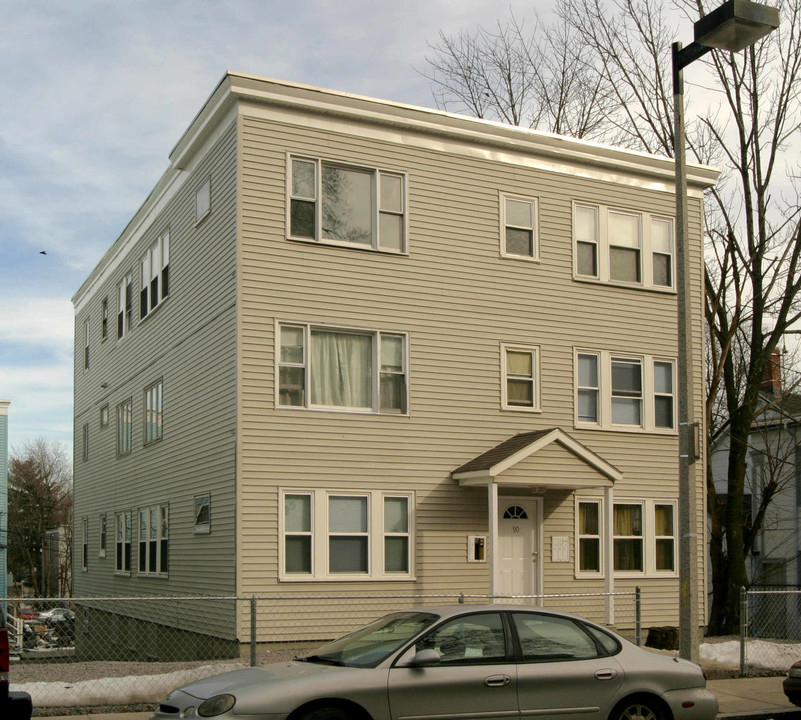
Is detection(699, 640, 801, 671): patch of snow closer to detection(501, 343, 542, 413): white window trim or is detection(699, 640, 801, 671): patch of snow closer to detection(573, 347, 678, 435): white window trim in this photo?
detection(573, 347, 678, 435): white window trim

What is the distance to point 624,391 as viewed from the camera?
21.0 metres

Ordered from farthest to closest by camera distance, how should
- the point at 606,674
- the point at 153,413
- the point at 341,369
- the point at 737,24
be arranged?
the point at 153,413 < the point at 341,369 < the point at 737,24 < the point at 606,674

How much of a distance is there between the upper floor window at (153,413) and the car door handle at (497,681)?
47.6ft

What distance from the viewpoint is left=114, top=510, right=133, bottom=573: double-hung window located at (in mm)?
24719

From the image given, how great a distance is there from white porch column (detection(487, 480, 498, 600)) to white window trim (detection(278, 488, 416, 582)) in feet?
4.55

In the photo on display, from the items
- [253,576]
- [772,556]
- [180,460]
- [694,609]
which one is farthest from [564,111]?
[694,609]

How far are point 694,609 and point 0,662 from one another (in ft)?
25.2

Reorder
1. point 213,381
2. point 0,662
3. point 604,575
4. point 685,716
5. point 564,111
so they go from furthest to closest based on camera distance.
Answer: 1. point 564,111
2. point 604,575
3. point 213,381
4. point 685,716
5. point 0,662

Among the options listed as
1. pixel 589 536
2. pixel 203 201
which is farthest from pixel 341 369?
pixel 589 536

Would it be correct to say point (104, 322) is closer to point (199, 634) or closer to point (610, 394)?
A: point (199, 634)

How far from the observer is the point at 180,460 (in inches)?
808

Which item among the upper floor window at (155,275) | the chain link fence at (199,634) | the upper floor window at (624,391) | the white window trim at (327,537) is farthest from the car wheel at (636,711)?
the upper floor window at (155,275)

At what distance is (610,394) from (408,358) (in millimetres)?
4600

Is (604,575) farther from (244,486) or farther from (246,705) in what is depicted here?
(246,705)
